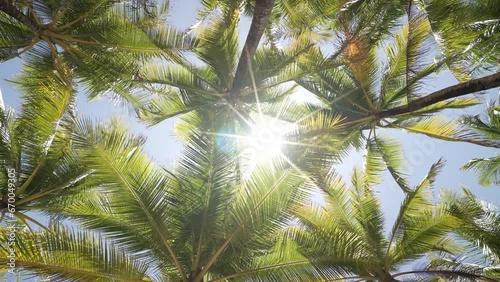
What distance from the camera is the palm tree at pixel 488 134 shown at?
31.1 ft

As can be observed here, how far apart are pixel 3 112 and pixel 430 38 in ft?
26.5

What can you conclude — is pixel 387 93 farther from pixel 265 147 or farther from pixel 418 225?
pixel 265 147

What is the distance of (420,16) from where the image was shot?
7.51 m

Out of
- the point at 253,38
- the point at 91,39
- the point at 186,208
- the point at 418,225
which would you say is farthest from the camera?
the point at 418,225

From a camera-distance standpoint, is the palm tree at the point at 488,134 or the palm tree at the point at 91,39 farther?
the palm tree at the point at 488,134

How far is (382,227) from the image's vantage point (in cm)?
845

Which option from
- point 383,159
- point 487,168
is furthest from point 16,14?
point 487,168

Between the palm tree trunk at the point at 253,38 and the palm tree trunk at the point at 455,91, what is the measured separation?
3.09 m

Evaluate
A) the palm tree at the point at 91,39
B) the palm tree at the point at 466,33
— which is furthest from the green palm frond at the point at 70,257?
the palm tree at the point at 466,33

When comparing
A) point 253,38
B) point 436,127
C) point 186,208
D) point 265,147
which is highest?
point 253,38

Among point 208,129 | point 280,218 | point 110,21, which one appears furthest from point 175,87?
point 280,218

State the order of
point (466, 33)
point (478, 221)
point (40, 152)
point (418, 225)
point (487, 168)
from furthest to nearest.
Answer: point (487, 168), point (478, 221), point (418, 225), point (466, 33), point (40, 152)

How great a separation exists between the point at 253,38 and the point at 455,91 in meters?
3.43

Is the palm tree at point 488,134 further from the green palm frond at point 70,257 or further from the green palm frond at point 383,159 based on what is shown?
the green palm frond at point 70,257
